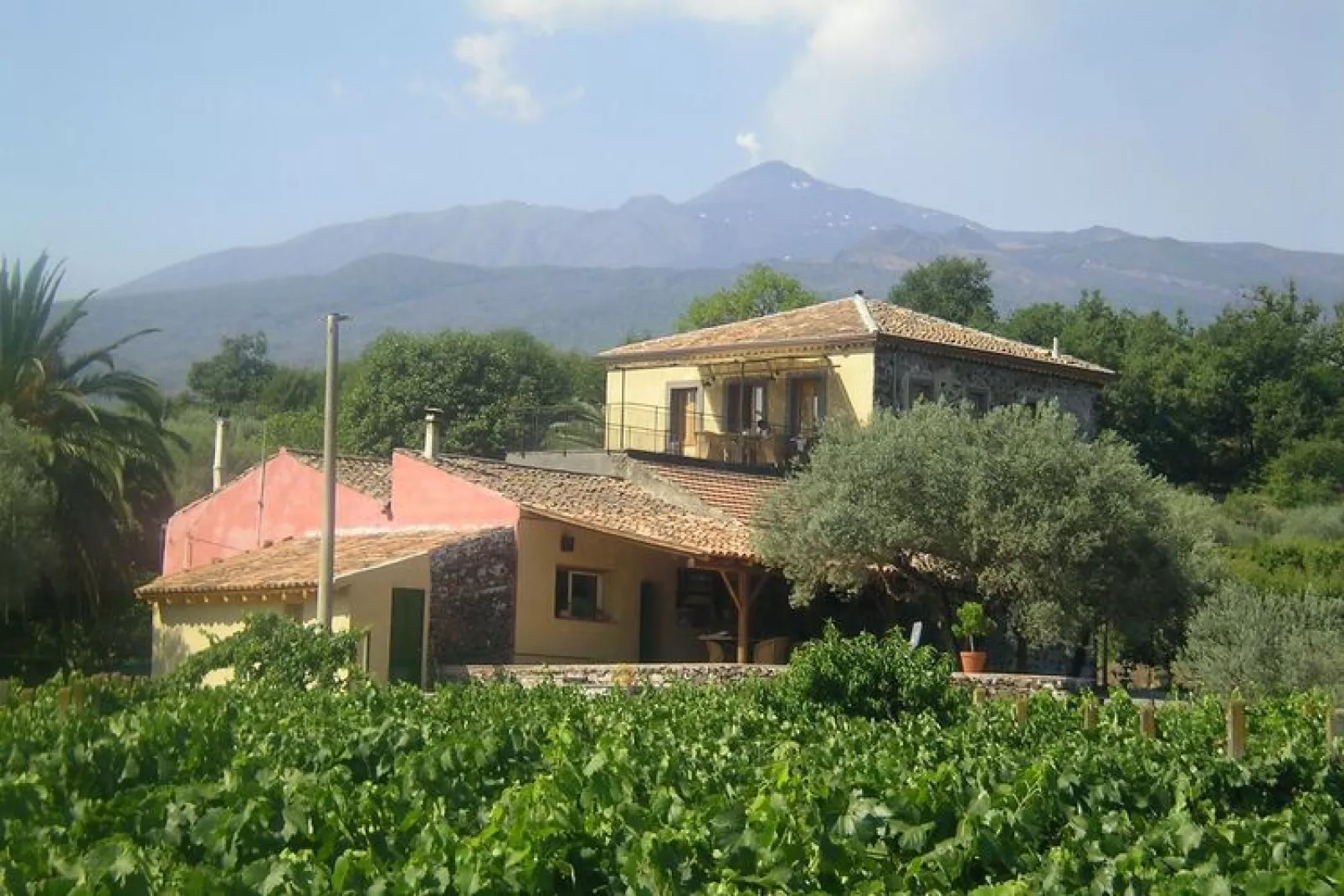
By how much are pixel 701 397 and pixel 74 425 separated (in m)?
14.0

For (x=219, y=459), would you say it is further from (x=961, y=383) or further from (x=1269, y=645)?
(x=1269, y=645)

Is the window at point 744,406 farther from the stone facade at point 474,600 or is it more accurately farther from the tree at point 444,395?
the tree at point 444,395

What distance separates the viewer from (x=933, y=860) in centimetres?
741

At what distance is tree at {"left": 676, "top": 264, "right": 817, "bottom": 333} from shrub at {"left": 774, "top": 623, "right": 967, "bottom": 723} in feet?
183

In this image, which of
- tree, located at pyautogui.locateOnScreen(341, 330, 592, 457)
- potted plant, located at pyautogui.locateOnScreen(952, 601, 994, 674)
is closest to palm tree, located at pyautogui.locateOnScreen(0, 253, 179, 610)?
potted plant, located at pyautogui.locateOnScreen(952, 601, 994, 674)

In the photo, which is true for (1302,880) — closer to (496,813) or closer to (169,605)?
(496,813)

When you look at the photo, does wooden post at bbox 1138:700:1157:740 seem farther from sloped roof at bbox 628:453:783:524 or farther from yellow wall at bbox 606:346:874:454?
yellow wall at bbox 606:346:874:454

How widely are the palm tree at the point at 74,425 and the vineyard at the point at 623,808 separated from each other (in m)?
22.2

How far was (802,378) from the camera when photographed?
131 ft

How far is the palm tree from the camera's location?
3441cm

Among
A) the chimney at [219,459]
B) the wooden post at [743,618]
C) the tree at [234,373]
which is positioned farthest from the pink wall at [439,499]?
the tree at [234,373]

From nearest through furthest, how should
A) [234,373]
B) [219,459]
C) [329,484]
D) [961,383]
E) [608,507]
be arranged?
[329,484]
[608,507]
[961,383]
[219,459]
[234,373]

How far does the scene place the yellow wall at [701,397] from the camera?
3825 centimetres

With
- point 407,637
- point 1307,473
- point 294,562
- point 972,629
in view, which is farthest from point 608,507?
point 1307,473
